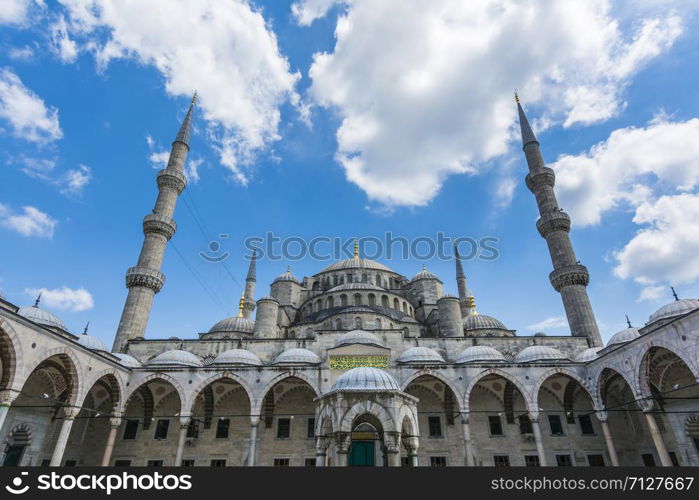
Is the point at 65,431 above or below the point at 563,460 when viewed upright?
above

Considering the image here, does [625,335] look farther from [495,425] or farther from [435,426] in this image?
[435,426]

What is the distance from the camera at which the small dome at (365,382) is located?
30.0 ft

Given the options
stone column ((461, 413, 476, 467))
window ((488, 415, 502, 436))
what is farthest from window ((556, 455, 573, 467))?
stone column ((461, 413, 476, 467))

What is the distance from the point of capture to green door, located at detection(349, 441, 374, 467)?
50.6 ft

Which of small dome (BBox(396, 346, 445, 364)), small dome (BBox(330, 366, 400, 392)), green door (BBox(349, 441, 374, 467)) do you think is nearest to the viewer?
small dome (BBox(330, 366, 400, 392))

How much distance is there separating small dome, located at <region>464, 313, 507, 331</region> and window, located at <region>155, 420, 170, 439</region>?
64.1 feet

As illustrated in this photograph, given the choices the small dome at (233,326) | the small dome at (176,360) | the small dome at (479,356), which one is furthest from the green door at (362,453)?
the small dome at (233,326)

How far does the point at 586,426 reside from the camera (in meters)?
18.7

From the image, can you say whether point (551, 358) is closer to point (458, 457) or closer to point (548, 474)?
point (458, 457)

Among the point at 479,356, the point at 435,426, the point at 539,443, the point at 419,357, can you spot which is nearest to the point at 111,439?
the point at 419,357

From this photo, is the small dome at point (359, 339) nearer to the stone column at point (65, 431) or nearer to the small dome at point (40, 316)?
the stone column at point (65, 431)

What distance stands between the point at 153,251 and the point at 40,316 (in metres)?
8.05

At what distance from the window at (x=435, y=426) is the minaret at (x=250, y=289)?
1965cm

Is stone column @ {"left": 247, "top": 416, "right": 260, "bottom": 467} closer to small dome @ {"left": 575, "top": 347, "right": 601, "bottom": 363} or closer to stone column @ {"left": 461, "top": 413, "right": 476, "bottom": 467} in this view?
stone column @ {"left": 461, "top": 413, "right": 476, "bottom": 467}
